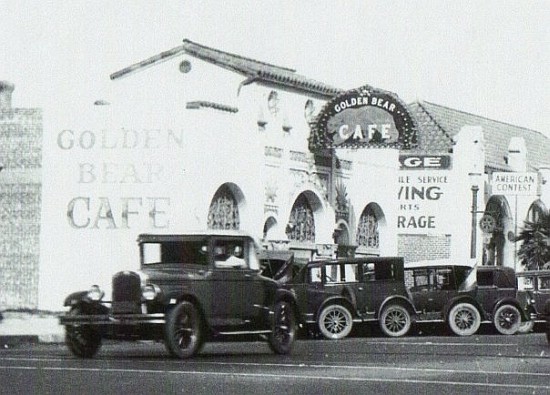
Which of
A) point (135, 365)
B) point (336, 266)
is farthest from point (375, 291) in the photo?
point (135, 365)

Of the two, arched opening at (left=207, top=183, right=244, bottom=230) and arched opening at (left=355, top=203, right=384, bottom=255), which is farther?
arched opening at (left=355, top=203, right=384, bottom=255)

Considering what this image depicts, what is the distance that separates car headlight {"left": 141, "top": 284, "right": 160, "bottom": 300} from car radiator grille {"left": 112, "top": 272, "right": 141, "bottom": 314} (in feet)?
0.27

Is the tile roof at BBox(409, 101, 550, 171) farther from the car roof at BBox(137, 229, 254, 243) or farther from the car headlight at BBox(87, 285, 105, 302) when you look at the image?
the car headlight at BBox(87, 285, 105, 302)

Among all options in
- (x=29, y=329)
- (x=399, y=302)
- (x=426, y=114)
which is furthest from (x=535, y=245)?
(x=29, y=329)

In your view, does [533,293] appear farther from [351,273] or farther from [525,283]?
[351,273]

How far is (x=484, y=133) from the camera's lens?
64.4 metres

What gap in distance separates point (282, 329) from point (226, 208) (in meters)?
16.7

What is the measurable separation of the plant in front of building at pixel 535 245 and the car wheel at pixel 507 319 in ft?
65.2

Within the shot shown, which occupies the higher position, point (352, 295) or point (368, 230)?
point (368, 230)

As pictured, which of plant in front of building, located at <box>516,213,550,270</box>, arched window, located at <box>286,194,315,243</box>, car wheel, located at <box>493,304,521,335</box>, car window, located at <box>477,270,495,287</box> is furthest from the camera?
plant in front of building, located at <box>516,213,550,270</box>

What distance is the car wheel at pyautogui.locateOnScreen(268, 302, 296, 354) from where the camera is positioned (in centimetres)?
2164

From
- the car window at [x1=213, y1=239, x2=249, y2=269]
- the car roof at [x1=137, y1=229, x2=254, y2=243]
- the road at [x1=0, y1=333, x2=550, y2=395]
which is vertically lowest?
the road at [x1=0, y1=333, x2=550, y2=395]

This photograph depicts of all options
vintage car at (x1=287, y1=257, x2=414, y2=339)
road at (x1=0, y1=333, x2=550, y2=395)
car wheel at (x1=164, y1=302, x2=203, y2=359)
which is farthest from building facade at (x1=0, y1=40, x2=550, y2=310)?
car wheel at (x1=164, y1=302, x2=203, y2=359)

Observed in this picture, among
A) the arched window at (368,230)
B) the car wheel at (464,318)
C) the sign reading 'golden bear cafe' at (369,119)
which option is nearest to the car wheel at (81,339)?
the car wheel at (464,318)
